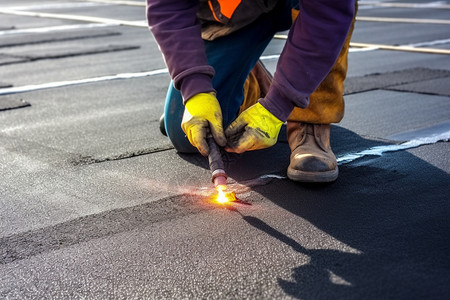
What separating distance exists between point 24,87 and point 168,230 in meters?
3.21

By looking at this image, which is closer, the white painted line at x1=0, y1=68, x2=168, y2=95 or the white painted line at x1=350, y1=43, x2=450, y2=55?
the white painted line at x1=0, y1=68, x2=168, y2=95

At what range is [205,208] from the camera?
270cm

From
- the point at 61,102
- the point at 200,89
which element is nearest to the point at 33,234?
the point at 200,89

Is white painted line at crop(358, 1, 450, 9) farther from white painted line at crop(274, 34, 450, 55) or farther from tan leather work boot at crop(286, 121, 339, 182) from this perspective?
tan leather work boot at crop(286, 121, 339, 182)

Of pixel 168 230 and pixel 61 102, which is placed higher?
pixel 168 230

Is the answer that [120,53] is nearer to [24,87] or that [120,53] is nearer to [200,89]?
[24,87]

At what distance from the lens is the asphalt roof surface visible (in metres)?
2.07

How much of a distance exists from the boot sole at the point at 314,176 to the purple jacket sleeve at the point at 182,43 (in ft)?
1.73

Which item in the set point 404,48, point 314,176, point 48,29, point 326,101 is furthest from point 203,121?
point 48,29

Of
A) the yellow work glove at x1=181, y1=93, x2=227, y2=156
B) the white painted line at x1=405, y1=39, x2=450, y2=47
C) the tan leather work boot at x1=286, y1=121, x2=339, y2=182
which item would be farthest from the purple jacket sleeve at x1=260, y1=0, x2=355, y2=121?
the white painted line at x1=405, y1=39, x2=450, y2=47

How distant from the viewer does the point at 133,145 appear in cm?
364

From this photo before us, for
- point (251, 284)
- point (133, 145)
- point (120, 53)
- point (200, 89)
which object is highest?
point (200, 89)

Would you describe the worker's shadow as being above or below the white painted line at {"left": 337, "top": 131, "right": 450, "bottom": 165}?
above

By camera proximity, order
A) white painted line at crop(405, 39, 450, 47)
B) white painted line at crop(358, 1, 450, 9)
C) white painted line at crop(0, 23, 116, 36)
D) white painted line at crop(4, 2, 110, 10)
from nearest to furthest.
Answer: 1. white painted line at crop(405, 39, 450, 47)
2. white painted line at crop(0, 23, 116, 36)
3. white painted line at crop(358, 1, 450, 9)
4. white painted line at crop(4, 2, 110, 10)
